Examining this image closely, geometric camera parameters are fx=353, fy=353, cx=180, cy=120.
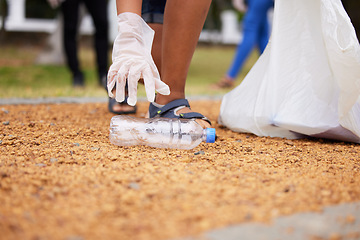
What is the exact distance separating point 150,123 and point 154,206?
68 cm

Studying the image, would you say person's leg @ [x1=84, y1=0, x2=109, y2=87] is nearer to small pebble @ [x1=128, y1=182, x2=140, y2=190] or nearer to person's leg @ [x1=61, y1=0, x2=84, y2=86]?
person's leg @ [x1=61, y1=0, x2=84, y2=86]

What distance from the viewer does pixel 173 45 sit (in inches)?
61.5

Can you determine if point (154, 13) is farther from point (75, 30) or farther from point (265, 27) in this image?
point (265, 27)

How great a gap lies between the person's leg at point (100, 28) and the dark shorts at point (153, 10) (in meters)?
1.57

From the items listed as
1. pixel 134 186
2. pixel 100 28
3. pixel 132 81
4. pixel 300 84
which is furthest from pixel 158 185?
pixel 100 28

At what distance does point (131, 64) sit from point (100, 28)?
2.06 m

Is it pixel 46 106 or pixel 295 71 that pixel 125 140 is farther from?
pixel 46 106

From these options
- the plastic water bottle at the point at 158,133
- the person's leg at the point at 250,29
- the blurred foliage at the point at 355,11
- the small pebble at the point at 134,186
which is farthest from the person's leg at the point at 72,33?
the blurred foliage at the point at 355,11

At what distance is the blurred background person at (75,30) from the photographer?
3.35 meters

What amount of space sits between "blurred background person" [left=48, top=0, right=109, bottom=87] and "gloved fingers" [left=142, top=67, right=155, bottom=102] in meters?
1.85

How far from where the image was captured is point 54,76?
5.56 meters

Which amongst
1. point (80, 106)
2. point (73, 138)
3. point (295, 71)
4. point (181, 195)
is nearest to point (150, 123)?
point (73, 138)

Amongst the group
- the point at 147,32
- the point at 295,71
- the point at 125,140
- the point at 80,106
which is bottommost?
the point at 80,106

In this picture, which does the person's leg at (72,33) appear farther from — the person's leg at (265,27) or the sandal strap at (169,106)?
the sandal strap at (169,106)
